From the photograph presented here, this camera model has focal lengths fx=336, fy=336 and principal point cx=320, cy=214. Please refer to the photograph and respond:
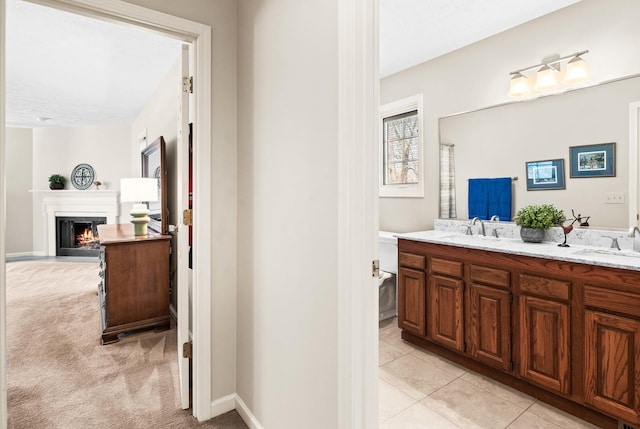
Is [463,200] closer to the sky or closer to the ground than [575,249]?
closer to the sky

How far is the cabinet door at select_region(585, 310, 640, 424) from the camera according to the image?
1.63 meters

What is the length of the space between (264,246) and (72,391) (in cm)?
166

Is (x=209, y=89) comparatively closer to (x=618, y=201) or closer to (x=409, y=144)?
(x=409, y=144)

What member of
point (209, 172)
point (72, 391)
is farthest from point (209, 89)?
point (72, 391)

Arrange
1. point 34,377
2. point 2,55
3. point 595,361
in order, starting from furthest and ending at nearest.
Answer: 1. point 34,377
2. point 595,361
3. point 2,55

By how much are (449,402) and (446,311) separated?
65 centimetres

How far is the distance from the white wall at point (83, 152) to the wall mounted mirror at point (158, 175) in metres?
2.23

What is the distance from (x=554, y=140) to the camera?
7.95 ft

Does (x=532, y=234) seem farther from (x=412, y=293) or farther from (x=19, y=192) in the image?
(x=19, y=192)

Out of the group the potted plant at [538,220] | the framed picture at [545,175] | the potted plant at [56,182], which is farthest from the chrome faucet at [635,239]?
the potted plant at [56,182]

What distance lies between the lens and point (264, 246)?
1630 mm

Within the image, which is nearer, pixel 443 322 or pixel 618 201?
pixel 618 201

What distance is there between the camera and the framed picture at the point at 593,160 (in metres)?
2.15

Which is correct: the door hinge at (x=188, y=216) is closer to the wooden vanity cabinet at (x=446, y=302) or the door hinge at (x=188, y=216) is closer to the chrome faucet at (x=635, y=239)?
the wooden vanity cabinet at (x=446, y=302)
